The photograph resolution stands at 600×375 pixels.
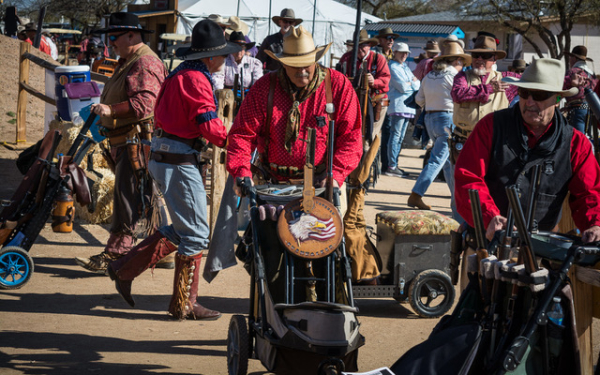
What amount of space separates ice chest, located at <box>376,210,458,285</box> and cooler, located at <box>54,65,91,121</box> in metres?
3.22

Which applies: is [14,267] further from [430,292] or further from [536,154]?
[536,154]

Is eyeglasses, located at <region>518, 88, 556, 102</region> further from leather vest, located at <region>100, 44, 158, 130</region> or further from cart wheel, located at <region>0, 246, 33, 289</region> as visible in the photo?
cart wheel, located at <region>0, 246, 33, 289</region>

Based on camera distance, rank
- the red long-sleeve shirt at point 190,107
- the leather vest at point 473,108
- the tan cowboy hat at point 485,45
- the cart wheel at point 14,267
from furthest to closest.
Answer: the tan cowboy hat at point 485,45 < the leather vest at point 473,108 < the cart wheel at point 14,267 < the red long-sleeve shirt at point 190,107

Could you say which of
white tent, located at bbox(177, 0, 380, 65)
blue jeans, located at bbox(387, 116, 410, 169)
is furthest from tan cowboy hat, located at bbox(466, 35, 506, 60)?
white tent, located at bbox(177, 0, 380, 65)

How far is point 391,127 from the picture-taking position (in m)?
13.8

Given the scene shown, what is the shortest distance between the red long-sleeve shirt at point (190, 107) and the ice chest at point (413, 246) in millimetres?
1579

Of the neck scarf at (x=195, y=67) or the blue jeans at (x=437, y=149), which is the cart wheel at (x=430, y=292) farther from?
the blue jeans at (x=437, y=149)

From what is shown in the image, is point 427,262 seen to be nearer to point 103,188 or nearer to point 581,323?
point 581,323

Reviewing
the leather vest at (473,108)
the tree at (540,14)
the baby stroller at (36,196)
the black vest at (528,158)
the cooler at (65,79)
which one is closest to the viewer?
the black vest at (528,158)

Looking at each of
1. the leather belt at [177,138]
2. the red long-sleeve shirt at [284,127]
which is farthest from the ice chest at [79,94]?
the red long-sleeve shirt at [284,127]

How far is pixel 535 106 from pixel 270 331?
1875 millimetres

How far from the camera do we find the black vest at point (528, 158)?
4.43 metres

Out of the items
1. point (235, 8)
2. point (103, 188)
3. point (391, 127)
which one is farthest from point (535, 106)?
point (235, 8)

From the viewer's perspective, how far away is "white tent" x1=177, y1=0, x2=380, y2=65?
104 ft
